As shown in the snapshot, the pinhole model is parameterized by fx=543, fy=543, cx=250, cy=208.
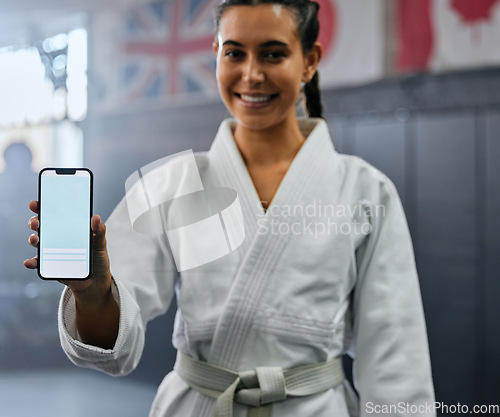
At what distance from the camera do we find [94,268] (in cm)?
43

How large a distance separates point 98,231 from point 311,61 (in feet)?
1.22

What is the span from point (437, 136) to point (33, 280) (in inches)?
52.7

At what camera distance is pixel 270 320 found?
0.59 meters

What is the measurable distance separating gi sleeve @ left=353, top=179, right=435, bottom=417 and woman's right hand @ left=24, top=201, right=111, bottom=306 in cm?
31

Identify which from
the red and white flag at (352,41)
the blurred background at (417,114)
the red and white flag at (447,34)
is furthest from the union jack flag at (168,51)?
the red and white flag at (447,34)

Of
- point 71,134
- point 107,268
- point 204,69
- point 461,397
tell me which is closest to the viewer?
point 107,268

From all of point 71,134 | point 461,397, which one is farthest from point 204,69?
point 461,397

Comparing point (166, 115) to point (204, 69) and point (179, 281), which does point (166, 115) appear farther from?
point (179, 281)

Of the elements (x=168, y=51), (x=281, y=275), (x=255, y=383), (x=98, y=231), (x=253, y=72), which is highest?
(x=168, y=51)

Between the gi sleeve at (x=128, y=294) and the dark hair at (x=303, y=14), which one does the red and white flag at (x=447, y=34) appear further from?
the gi sleeve at (x=128, y=294)

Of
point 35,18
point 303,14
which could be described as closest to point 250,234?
point 303,14

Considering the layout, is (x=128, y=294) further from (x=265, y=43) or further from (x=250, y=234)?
(x=265, y=43)

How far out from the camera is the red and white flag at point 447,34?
163 cm

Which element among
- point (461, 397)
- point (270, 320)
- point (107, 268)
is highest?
point (107, 268)
